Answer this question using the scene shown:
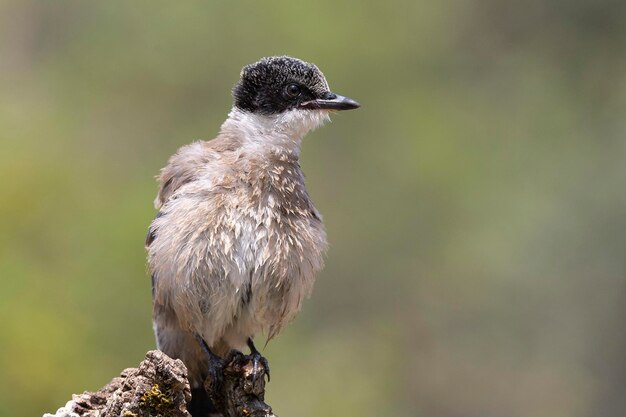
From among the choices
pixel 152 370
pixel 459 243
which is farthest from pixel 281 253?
pixel 459 243

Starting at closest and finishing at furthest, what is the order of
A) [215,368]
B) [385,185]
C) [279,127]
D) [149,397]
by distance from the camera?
[149,397]
[215,368]
[279,127]
[385,185]

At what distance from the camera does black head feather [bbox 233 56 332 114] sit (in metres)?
7.22

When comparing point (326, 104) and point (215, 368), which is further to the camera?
point (326, 104)

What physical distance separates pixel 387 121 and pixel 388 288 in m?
2.94

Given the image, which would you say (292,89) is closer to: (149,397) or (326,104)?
(326,104)

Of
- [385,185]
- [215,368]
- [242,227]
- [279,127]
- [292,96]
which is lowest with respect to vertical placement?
[215,368]

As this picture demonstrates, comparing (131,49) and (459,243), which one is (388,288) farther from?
Answer: (131,49)

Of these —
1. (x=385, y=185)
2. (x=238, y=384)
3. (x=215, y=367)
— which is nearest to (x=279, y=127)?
(x=215, y=367)

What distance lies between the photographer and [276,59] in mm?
7324

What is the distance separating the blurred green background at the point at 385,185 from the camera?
43.2ft

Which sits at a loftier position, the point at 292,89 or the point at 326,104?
the point at 292,89

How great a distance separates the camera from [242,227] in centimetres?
666

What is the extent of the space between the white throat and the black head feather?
7 centimetres

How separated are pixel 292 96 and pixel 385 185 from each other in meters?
8.98
